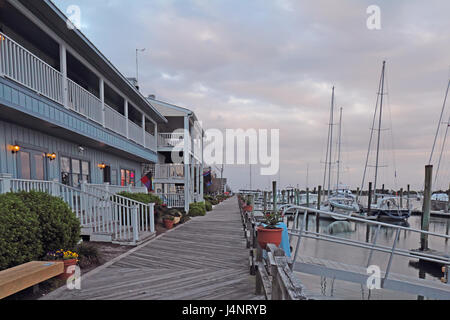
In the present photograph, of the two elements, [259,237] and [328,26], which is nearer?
[259,237]

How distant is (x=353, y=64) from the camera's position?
18125mm

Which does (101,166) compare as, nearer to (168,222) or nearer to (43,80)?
(168,222)

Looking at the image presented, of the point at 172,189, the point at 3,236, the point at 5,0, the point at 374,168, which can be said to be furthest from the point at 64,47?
the point at 374,168

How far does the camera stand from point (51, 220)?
4.87 m

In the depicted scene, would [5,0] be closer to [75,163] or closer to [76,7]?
[76,7]

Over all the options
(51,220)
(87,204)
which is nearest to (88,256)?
(51,220)

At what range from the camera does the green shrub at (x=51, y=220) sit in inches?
188

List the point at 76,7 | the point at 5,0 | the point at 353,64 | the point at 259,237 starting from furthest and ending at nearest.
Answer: the point at 353,64, the point at 76,7, the point at 5,0, the point at 259,237

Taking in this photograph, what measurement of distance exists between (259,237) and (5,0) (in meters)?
7.96

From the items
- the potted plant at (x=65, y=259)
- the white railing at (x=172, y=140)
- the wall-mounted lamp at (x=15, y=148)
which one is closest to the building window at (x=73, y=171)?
the wall-mounted lamp at (x=15, y=148)

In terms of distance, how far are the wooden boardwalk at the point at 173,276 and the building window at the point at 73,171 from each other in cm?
414

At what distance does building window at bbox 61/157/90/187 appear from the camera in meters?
9.02

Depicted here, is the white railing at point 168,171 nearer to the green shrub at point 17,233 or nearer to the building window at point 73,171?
the building window at point 73,171

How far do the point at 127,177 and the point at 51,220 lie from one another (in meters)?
10.1
